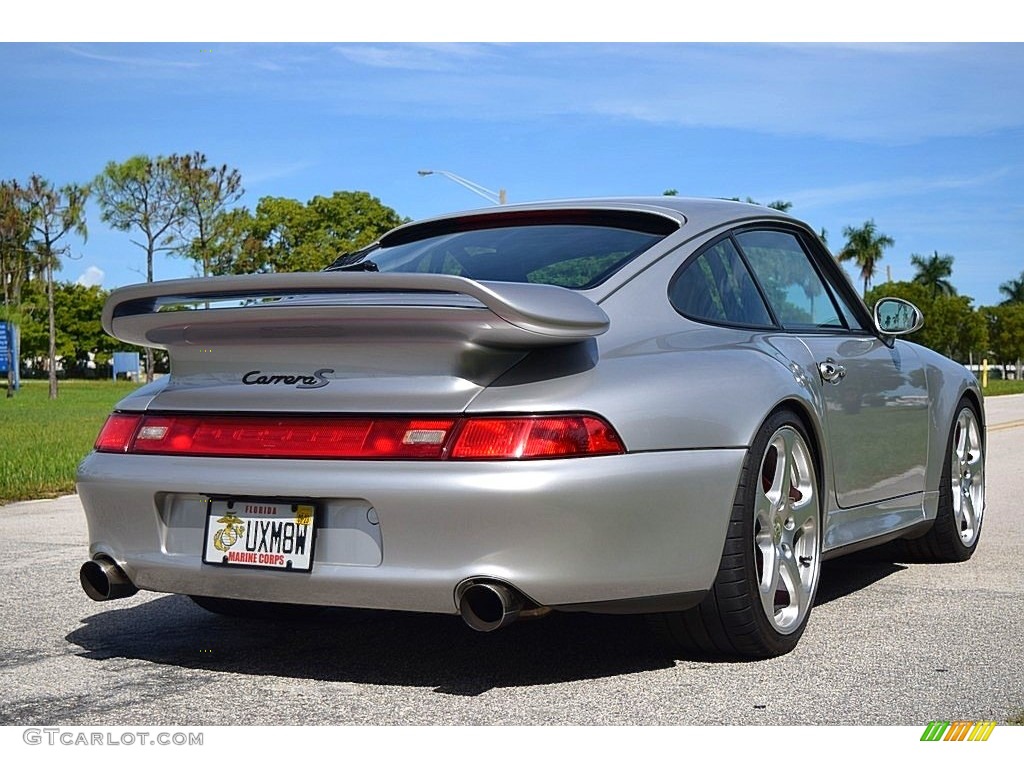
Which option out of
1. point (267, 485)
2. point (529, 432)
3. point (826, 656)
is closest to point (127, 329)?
point (267, 485)

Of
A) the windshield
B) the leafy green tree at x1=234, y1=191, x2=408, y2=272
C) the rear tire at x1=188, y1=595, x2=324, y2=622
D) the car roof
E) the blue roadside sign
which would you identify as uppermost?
the leafy green tree at x1=234, y1=191, x2=408, y2=272

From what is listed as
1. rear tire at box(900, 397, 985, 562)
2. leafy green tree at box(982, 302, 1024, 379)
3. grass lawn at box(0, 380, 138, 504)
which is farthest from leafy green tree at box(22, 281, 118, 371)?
rear tire at box(900, 397, 985, 562)

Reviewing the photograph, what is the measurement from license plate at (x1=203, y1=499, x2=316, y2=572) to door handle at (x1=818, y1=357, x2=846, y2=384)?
1961 millimetres

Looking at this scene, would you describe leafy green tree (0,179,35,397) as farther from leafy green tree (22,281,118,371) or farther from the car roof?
the car roof

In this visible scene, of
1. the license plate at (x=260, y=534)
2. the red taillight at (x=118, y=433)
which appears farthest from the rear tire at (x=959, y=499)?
the red taillight at (x=118, y=433)

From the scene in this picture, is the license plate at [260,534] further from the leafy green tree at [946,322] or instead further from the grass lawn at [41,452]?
the leafy green tree at [946,322]

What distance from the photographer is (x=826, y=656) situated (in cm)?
426

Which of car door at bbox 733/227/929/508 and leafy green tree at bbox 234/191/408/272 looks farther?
leafy green tree at bbox 234/191/408/272

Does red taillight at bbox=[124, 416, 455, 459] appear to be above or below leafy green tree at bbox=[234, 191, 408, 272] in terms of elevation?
below

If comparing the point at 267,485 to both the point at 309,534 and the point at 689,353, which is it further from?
the point at 689,353

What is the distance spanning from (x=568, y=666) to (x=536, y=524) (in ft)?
2.64

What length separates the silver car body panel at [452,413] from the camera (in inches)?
140

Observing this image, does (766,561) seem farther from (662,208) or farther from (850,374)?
(662,208)

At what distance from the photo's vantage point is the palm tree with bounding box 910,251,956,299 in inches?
4459
